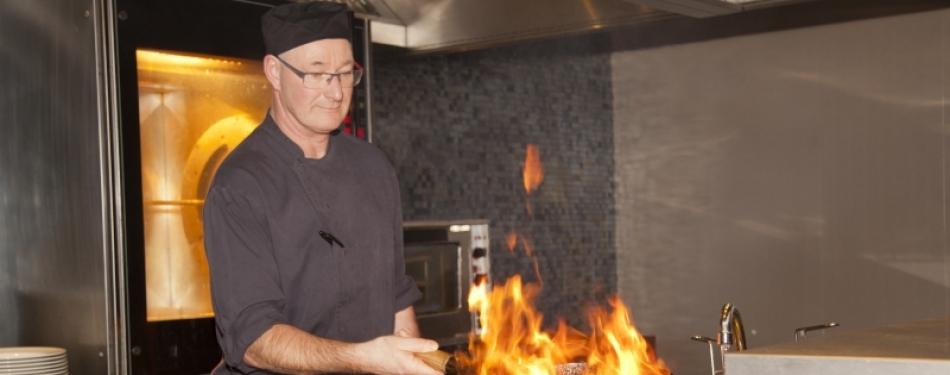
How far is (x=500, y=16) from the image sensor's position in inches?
135

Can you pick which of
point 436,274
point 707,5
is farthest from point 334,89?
point 436,274

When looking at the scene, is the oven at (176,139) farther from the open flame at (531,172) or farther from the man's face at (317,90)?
the open flame at (531,172)

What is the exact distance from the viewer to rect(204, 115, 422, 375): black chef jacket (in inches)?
67.6

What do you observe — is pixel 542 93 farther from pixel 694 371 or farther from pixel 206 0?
pixel 206 0

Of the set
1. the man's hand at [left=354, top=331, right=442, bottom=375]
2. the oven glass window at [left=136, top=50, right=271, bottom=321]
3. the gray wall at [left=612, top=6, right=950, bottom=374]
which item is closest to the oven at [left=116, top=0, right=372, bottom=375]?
the oven glass window at [left=136, top=50, right=271, bottom=321]

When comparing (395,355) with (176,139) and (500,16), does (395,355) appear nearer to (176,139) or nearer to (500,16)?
(176,139)

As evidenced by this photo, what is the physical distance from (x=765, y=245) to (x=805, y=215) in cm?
25

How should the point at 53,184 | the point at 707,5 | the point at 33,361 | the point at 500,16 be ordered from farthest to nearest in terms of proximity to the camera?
1. the point at 500,16
2. the point at 707,5
3. the point at 53,184
4. the point at 33,361

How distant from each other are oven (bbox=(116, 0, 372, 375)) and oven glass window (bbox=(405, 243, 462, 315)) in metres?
0.96

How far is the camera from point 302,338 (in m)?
1.63

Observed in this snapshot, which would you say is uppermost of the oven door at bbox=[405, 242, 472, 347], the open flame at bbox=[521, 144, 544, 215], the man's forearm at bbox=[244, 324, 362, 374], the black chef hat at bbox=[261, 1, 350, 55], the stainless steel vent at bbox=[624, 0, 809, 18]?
the stainless steel vent at bbox=[624, 0, 809, 18]

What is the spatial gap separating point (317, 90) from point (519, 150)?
301 centimetres

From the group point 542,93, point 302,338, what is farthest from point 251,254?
point 542,93

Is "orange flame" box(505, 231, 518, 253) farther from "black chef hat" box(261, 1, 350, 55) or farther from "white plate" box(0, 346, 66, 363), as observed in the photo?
"black chef hat" box(261, 1, 350, 55)
